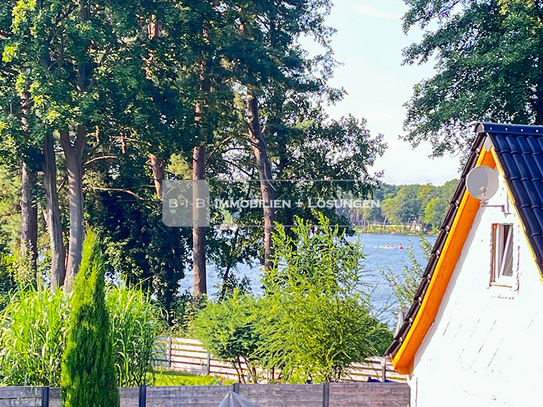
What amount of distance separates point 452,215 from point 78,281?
5.45 m

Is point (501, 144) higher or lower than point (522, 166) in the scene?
higher

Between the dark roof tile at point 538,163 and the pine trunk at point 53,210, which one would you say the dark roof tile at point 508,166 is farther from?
the pine trunk at point 53,210

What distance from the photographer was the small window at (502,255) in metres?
5.85

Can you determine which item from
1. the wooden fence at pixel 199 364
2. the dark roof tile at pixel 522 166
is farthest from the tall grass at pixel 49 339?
the wooden fence at pixel 199 364

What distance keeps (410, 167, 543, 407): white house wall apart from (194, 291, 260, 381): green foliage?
9.62m

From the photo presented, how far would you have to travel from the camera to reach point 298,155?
32812 millimetres

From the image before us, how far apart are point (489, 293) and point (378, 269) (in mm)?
13227

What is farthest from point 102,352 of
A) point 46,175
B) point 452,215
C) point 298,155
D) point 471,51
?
point 298,155

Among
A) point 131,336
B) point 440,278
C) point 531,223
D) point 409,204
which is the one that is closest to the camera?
point 531,223

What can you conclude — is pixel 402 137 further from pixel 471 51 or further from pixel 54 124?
pixel 54 124

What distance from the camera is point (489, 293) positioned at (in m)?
5.99

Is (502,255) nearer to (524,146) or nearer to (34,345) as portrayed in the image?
(524,146)

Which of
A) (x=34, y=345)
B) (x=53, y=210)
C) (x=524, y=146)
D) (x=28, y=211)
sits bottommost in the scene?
(x=34, y=345)

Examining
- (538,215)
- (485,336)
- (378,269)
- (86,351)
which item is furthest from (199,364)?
(538,215)
